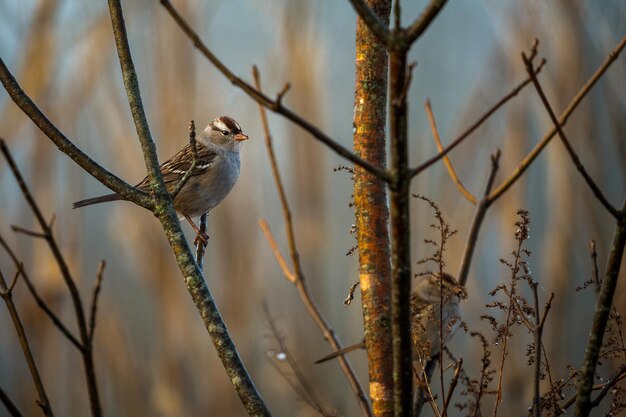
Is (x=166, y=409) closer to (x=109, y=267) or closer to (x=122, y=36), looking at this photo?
(x=109, y=267)

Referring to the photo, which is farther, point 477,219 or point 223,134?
point 223,134

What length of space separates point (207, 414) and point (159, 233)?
67cm

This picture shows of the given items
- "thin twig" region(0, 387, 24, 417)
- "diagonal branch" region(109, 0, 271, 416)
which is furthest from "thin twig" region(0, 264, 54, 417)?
"diagonal branch" region(109, 0, 271, 416)

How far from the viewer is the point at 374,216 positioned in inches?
34.1

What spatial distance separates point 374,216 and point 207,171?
155 cm

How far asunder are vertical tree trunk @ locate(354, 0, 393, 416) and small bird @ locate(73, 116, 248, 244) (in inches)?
51.4

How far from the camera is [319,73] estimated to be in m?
2.55

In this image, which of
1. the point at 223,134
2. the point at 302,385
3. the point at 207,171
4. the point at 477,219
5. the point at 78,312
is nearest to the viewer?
the point at 78,312

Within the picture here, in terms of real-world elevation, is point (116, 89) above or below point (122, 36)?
above

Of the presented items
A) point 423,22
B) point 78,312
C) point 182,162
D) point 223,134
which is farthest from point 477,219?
point 182,162

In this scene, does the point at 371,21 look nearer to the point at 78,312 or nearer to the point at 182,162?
the point at 78,312

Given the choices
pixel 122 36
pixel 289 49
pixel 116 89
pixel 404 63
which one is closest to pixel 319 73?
pixel 289 49

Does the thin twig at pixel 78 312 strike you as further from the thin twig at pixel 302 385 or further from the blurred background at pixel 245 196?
the blurred background at pixel 245 196

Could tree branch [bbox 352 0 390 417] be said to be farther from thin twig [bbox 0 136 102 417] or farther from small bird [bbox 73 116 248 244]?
small bird [bbox 73 116 248 244]
